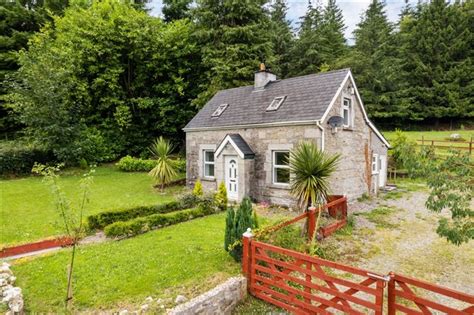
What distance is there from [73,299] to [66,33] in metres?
24.6

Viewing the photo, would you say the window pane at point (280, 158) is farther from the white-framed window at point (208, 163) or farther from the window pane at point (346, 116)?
the white-framed window at point (208, 163)

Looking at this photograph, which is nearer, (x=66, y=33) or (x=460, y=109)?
(x=66, y=33)

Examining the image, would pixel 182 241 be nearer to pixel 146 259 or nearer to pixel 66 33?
pixel 146 259

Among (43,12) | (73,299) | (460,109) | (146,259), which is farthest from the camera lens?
(460,109)

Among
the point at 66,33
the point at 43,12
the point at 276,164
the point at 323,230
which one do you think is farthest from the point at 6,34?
the point at 323,230

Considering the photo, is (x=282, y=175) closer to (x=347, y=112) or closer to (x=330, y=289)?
(x=347, y=112)

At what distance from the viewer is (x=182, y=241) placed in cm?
794

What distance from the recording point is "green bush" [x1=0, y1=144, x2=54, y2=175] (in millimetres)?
17938

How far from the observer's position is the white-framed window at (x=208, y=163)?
15320mm

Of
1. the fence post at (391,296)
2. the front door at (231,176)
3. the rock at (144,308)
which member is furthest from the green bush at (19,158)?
the fence post at (391,296)

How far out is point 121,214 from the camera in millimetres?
9508

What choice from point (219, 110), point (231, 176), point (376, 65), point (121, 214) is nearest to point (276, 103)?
point (219, 110)

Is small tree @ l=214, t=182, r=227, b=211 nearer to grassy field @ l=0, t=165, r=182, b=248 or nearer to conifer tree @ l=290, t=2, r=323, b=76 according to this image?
grassy field @ l=0, t=165, r=182, b=248

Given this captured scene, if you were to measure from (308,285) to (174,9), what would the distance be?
32319 mm
